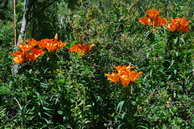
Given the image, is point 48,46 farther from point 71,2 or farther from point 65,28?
point 71,2

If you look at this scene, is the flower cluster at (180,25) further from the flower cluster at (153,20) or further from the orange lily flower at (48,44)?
the orange lily flower at (48,44)

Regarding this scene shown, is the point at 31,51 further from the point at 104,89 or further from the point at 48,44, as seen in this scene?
the point at 104,89

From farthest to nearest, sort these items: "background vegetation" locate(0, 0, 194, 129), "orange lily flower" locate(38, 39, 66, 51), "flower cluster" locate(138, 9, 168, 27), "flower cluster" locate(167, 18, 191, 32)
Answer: "flower cluster" locate(138, 9, 168, 27) < "flower cluster" locate(167, 18, 191, 32) < "orange lily flower" locate(38, 39, 66, 51) < "background vegetation" locate(0, 0, 194, 129)

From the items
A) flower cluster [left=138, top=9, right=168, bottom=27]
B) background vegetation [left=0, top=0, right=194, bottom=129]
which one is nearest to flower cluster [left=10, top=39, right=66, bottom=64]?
background vegetation [left=0, top=0, right=194, bottom=129]

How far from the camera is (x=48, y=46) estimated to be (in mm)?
3266

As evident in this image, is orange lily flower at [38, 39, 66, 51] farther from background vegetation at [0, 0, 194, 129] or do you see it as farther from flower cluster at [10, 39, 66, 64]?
background vegetation at [0, 0, 194, 129]

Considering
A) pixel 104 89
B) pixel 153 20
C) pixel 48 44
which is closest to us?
pixel 48 44

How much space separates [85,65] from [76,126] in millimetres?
603

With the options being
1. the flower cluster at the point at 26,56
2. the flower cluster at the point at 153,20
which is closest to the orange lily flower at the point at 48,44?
the flower cluster at the point at 26,56

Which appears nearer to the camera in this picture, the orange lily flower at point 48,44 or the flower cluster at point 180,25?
the orange lily flower at point 48,44

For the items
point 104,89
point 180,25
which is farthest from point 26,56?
point 180,25

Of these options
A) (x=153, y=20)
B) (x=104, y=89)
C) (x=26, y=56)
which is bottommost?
(x=104, y=89)

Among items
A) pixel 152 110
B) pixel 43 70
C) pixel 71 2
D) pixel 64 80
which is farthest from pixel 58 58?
pixel 71 2

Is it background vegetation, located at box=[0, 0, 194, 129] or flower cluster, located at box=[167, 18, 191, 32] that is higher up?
flower cluster, located at box=[167, 18, 191, 32]
